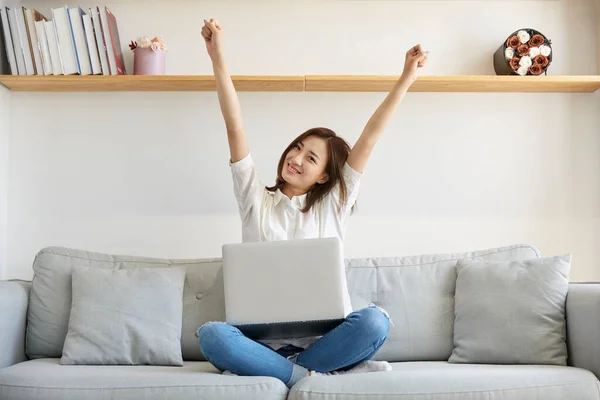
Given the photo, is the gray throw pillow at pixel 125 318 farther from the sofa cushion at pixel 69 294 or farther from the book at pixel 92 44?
the book at pixel 92 44

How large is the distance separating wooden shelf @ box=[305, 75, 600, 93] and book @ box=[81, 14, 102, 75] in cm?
78

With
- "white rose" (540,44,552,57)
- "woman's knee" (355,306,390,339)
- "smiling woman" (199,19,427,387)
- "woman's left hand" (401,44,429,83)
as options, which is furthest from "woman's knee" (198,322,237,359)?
"white rose" (540,44,552,57)

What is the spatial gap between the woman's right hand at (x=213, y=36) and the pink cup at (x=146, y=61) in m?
0.69

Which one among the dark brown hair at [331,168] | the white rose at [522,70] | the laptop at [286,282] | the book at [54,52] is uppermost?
the book at [54,52]

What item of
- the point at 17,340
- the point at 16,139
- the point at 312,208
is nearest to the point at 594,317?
the point at 312,208

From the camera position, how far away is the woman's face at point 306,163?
2.38 m

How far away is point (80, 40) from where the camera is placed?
2.81 meters

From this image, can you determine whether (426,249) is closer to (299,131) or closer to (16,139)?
(299,131)

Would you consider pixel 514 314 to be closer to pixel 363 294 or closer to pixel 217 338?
pixel 363 294

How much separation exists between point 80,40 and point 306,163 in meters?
1.04

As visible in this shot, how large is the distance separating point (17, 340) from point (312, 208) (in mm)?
985

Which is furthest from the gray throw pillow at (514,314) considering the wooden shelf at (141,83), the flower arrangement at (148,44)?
the flower arrangement at (148,44)

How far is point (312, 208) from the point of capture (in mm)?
2416

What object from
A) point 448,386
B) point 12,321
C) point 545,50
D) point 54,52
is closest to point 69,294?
point 12,321
